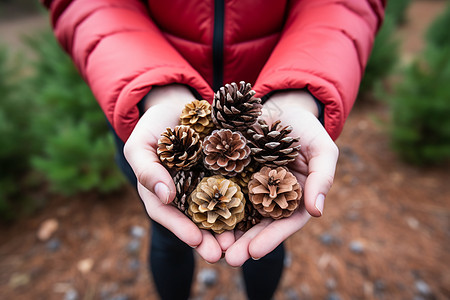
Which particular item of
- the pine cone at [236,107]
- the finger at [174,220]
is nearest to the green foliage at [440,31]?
the pine cone at [236,107]

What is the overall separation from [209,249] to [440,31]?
6.60m

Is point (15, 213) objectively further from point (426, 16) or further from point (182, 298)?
point (426, 16)

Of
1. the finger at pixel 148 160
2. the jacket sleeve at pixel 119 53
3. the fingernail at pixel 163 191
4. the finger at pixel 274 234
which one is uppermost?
the jacket sleeve at pixel 119 53

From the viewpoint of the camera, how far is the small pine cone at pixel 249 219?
1128 mm

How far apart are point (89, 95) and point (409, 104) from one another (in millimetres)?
3152

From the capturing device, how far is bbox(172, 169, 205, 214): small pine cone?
1.09 meters

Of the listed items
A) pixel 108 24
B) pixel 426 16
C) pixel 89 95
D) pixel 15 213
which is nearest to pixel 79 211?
pixel 15 213

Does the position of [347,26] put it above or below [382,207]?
above

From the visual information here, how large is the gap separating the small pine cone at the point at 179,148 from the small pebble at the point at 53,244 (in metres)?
1.95

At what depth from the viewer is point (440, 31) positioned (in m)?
5.50

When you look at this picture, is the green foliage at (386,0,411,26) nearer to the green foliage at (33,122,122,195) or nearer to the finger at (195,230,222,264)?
the green foliage at (33,122,122,195)

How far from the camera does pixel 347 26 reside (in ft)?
4.40

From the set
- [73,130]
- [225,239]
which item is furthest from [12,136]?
[225,239]

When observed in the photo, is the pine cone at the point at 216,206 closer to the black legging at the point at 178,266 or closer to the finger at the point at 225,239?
the finger at the point at 225,239
